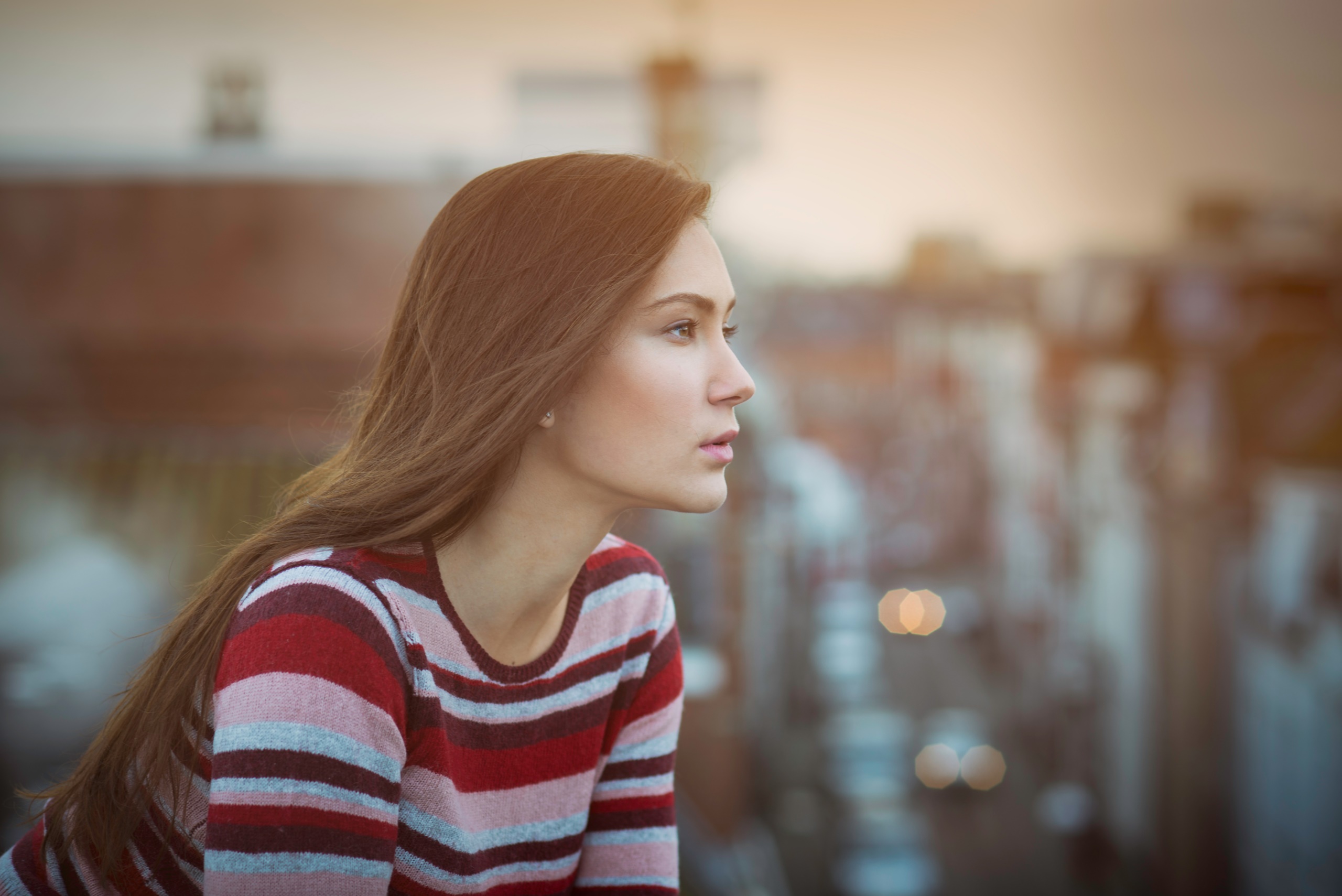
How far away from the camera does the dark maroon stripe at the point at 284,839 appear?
41.7 inches

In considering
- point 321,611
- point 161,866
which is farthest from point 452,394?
point 161,866

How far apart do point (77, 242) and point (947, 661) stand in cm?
3433

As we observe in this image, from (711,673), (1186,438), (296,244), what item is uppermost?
(296,244)

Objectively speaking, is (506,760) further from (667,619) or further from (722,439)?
(722,439)

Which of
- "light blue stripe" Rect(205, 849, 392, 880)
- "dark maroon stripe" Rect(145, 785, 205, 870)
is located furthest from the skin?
"dark maroon stripe" Rect(145, 785, 205, 870)

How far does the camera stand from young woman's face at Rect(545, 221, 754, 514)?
1.30m

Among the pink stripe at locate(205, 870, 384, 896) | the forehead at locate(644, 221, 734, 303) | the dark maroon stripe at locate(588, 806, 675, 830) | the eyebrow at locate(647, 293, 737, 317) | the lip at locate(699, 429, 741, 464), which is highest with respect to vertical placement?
the forehead at locate(644, 221, 734, 303)

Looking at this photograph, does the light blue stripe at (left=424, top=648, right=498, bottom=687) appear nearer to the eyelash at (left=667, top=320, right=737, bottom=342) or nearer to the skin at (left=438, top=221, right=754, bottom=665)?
the skin at (left=438, top=221, right=754, bottom=665)

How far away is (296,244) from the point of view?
22.2 feet

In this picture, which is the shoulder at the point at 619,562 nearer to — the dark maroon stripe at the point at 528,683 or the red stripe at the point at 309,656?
the dark maroon stripe at the point at 528,683

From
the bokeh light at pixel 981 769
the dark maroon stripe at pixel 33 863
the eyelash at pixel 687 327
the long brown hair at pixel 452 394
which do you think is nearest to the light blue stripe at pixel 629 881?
the long brown hair at pixel 452 394

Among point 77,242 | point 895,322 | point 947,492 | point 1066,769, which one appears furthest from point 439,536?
point 947,492

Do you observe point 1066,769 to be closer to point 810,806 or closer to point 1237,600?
point 810,806

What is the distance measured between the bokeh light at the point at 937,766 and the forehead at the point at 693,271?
2517 centimetres
